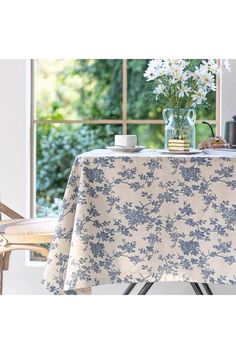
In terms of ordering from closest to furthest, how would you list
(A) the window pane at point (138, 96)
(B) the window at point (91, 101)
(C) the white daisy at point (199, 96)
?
(C) the white daisy at point (199, 96) < (B) the window at point (91, 101) < (A) the window pane at point (138, 96)

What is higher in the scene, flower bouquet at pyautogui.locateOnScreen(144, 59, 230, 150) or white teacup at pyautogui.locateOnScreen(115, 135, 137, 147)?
flower bouquet at pyautogui.locateOnScreen(144, 59, 230, 150)

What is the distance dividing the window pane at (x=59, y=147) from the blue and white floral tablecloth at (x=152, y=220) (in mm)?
4217

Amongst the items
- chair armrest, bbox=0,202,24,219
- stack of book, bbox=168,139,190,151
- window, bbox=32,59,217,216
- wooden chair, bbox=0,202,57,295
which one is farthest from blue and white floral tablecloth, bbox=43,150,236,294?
window, bbox=32,59,217,216

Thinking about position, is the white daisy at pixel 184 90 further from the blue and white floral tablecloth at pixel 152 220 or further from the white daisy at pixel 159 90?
the blue and white floral tablecloth at pixel 152 220

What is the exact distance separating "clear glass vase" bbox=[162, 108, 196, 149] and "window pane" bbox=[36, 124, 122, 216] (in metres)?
3.93

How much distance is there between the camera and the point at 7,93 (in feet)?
16.5

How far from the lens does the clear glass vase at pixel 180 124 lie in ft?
13.0

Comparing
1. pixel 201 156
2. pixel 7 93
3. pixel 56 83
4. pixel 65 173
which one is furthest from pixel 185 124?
pixel 56 83

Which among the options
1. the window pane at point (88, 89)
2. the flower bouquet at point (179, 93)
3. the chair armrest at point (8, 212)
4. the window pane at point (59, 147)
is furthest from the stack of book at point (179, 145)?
the window pane at point (88, 89)

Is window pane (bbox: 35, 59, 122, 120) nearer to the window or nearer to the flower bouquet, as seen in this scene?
the window

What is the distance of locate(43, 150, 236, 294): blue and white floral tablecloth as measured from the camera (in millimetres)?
3570

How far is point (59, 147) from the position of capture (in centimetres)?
809

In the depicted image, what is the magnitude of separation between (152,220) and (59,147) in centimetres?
458
